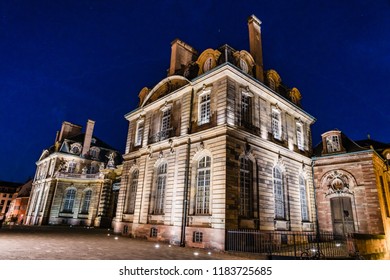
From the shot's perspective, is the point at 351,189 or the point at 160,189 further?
the point at 351,189

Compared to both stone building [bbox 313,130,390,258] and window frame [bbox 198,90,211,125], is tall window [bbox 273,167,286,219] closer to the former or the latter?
stone building [bbox 313,130,390,258]

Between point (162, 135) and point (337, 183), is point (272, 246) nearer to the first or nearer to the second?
point (337, 183)

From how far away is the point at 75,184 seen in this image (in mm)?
33062

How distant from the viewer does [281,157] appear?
16469 mm

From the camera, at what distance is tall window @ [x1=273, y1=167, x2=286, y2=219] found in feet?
50.2

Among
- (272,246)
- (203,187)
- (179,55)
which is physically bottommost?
(272,246)

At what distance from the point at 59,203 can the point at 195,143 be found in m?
25.5

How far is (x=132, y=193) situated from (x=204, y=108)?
28.2 feet

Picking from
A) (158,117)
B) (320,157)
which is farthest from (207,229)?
(320,157)

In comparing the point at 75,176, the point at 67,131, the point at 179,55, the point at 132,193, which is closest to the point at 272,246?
the point at 132,193

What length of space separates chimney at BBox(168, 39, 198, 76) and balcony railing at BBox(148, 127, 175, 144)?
445cm

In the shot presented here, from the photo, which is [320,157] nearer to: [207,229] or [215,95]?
[215,95]

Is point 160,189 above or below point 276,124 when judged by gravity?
below

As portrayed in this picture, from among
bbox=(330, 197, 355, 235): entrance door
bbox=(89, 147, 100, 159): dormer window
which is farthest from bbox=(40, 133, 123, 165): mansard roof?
bbox=(330, 197, 355, 235): entrance door
